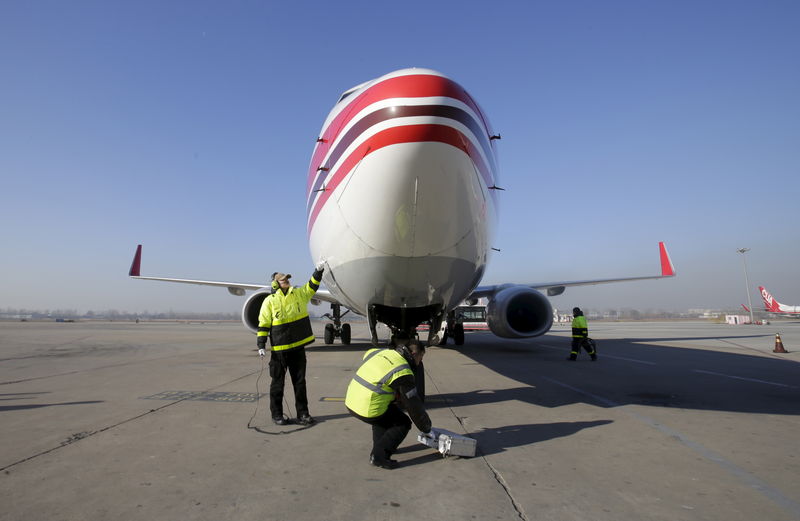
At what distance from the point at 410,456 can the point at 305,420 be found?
1395mm

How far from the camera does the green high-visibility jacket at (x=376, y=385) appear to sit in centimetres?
324

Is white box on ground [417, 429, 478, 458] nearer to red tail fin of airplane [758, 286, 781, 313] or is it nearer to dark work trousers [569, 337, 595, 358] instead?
dark work trousers [569, 337, 595, 358]

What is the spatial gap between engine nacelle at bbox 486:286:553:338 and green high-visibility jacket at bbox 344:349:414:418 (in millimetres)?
7505

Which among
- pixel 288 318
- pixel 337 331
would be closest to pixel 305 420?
pixel 288 318

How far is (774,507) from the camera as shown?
2318 mm

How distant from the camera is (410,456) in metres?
3.24

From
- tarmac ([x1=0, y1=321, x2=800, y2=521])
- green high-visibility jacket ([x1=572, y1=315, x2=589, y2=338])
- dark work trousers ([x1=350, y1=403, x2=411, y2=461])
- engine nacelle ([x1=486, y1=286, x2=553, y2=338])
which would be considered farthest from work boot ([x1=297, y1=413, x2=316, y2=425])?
green high-visibility jacket ([x1=572, y1=315, x2=589, y2=338])

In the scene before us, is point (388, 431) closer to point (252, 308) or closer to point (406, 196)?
point (406, 196)

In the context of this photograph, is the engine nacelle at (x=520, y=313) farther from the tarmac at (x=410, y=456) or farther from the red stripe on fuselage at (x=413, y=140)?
the red stripe on fuselage at (x=413, y=140)

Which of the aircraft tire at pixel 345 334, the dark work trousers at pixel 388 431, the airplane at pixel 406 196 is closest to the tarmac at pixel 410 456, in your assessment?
the dark work trousers at pixel 388 431

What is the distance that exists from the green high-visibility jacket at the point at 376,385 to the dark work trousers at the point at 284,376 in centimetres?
110

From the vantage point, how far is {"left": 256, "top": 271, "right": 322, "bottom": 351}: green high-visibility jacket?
14.7ft

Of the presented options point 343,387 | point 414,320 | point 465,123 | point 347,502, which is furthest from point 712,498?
point 343,387

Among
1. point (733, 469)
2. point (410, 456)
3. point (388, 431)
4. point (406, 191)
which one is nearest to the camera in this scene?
point (733, 469)
